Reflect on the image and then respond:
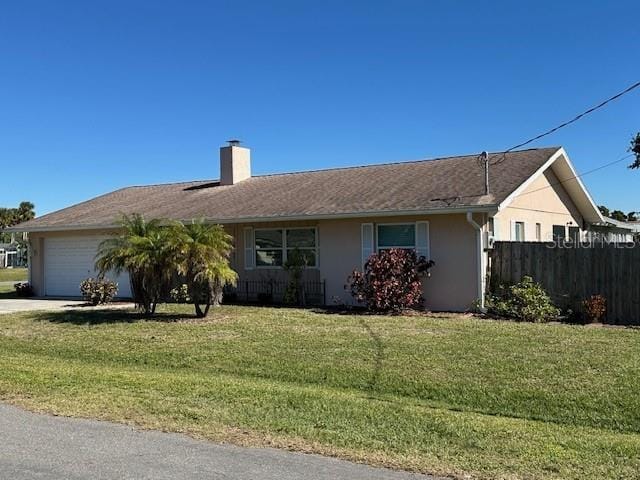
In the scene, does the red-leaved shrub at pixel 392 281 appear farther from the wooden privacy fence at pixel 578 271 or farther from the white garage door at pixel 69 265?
the white garage door at pixel 69 265

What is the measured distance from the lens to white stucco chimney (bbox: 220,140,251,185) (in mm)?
24859

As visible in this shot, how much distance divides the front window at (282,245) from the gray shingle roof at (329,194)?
28.3 inches

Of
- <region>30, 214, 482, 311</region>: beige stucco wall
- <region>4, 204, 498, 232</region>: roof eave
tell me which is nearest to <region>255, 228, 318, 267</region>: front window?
<region>30, 214, 482, 311</region>: beige stucco wall

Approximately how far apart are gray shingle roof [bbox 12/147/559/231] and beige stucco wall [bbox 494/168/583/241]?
2.84 ft

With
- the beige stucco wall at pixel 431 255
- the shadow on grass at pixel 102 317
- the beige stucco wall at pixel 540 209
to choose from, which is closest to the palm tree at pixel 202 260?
the shadow on grass at pixel 102 317

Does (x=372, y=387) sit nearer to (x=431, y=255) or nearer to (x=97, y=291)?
(x=431, y=255)

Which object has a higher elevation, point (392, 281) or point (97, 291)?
point (392, 281)

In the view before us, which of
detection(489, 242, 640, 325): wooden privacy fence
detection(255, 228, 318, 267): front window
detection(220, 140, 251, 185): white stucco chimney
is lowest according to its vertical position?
detection(489, 242, 640, 325): wooden privacy fence

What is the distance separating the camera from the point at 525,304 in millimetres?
14930

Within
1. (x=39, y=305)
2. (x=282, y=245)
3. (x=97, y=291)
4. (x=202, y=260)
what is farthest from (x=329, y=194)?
(x=39, y=305)

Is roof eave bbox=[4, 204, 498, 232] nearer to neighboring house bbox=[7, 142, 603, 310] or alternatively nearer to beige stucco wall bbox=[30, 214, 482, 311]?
neighboring house bbox=[7, 142, 603, 310]

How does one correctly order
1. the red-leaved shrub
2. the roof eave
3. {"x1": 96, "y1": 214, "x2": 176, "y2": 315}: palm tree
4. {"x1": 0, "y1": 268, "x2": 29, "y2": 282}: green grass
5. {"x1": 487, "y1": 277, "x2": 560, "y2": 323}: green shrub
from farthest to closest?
{"x1": 0, "y1": 268, "x2": 29, "y2": 282}: green grass, the red-leaved shrub, the roof eave, {"x1": 96, "y1": 214, "x2": 176, "y2": 315}: palm tree, {"x1": 487, "y1": 277, "x2": 560, "y2": 323}: green shrub

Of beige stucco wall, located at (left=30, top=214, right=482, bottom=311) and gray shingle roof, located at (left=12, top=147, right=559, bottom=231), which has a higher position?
gray shingle roof, located at (left=12, top=147, right=559, bottom=231)

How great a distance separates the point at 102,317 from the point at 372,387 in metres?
9.26
